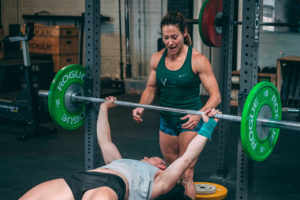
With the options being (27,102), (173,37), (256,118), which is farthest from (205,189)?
(27,102)

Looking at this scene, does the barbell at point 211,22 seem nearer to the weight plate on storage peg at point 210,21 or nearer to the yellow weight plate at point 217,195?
the weight plate on storage peg at point 210,21

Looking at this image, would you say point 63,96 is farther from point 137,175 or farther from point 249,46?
point 249,46

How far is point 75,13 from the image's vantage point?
8141 mm

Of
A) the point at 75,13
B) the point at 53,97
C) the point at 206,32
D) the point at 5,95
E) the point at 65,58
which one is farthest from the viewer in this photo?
the point at 75,13

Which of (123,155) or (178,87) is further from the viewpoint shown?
(123,155)

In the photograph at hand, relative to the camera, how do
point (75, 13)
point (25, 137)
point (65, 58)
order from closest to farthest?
point (25, 137) < point (65, 58) < point (75, 13)

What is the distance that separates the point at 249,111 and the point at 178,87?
0.84 m

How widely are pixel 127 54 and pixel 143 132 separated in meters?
2.78

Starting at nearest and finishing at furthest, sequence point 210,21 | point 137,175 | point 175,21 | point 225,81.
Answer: point 137,175 → point 175,21 → point 225,81 → point 210,21

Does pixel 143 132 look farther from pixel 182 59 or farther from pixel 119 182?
pixel 119 182

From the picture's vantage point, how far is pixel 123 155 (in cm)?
423

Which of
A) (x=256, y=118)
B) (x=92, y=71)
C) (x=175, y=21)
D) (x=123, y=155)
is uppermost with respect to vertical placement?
(x=175, y=21)

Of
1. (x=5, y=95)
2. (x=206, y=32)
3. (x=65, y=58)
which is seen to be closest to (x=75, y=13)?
(x=65, y=58)

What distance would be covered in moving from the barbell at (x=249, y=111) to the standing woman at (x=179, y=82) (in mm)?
382
